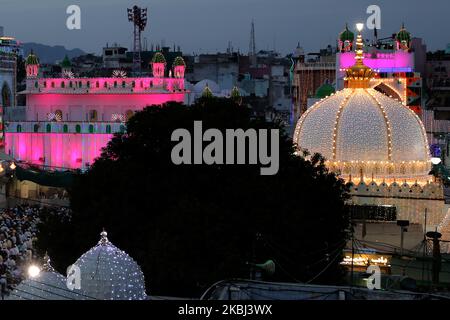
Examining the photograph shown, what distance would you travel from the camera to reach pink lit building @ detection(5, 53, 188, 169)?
57.0 meters

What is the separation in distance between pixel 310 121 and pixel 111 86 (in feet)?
93.6

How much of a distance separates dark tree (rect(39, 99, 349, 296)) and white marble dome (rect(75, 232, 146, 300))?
2.40 meters

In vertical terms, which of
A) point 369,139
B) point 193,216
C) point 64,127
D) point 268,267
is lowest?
point 268,267

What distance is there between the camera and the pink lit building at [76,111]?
56969 mm

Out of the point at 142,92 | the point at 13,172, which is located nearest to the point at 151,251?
the point at 13,172

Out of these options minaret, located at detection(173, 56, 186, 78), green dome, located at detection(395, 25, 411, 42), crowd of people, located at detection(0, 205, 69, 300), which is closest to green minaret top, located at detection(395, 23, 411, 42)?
green dome, located at detection(395, 25, 411, 42)

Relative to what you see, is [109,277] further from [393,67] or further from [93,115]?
[393,67]

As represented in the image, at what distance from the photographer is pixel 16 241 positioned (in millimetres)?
31484

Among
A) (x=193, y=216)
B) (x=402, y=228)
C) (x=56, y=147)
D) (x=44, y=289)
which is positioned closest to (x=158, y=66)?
(x=56, y=147)

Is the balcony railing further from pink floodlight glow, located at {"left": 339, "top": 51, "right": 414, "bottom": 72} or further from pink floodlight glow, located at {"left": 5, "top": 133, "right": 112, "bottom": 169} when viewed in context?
pink floodlight glow, located at {"left": 339, "top": 51, "right": 414, "bottom": 72}

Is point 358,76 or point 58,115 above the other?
point 358,76

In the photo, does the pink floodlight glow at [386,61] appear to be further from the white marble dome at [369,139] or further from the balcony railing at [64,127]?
the white marble dome at [369,139]

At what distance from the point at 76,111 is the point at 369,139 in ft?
101

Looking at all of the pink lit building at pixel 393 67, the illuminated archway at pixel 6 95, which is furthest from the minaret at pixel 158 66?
the illuminated archway at pixel 6 95
